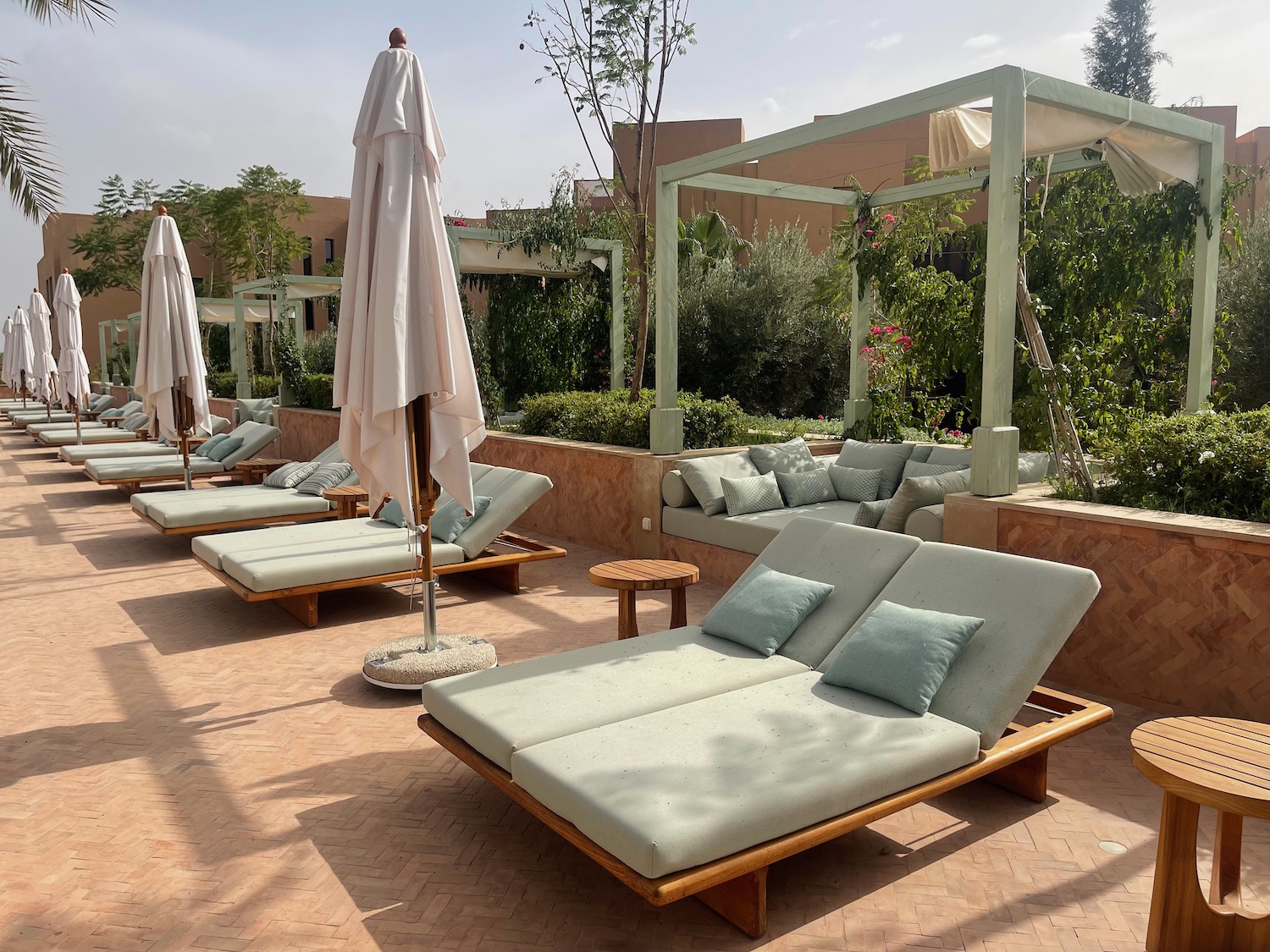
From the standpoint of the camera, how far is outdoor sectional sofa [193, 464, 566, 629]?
5.83 metres

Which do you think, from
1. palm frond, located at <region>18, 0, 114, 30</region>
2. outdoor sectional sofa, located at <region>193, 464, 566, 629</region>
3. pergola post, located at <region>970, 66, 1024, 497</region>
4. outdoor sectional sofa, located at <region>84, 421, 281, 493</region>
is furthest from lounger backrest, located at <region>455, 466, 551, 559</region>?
palm frond, located at <region>18, 0, 114, 30</region>

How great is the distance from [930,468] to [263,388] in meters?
16.9

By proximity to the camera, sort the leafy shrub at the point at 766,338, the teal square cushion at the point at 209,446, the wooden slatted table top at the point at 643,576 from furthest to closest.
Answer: the leafy shrub at the point at 766,338, the teal square cushion at the point at 209,446, the wooden slatted table top at the point at 643,576

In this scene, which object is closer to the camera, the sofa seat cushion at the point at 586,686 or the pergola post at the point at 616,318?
the sofa seat cushion at the point at 586,686

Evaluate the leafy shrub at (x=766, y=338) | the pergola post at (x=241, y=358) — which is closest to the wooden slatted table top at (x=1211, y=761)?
the leafy shrub at (x=766, y=338)

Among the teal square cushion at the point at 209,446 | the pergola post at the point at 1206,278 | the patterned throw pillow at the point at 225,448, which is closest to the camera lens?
the pergola post at the point at 1206,278

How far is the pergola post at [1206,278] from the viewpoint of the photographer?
20.5 ft

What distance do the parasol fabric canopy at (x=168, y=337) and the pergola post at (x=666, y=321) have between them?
447cm

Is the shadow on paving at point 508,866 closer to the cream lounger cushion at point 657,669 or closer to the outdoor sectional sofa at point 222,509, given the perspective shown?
the cream lounger cushion at point 657,669

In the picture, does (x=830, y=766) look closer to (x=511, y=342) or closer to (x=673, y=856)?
(x=673, y=856)

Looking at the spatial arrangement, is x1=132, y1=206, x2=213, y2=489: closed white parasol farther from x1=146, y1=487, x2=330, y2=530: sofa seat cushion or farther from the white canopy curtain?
the white canopy curtain

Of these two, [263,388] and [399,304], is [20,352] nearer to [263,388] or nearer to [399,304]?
[263,388]

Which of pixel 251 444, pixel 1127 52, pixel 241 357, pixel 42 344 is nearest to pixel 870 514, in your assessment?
pixel 251 444

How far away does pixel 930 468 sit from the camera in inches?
280
